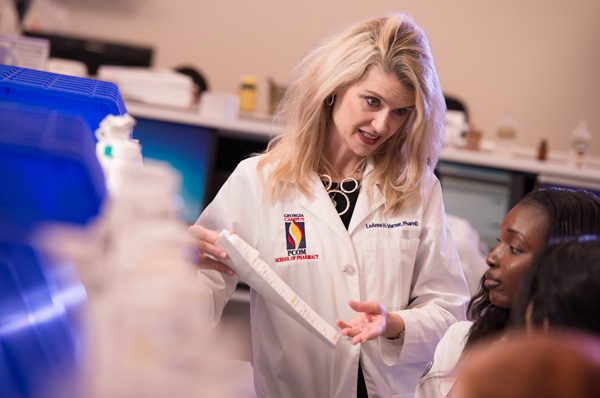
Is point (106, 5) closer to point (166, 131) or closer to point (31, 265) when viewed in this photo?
point (166, 131)

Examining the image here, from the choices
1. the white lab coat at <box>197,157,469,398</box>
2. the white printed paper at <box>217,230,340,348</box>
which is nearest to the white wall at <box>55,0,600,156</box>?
the white lab coat at <box>197,157,469,398</box>

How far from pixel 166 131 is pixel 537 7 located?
11.6ft

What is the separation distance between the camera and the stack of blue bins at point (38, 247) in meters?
0.53

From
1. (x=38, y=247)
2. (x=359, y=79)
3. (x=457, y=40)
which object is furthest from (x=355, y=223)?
(x=457, y=40)

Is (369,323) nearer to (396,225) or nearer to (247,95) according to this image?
(396,225)

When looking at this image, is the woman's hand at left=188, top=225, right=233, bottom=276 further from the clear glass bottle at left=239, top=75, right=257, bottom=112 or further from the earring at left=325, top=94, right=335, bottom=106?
the clear glass bottle at left=239, top=75, right=257, bottom=112

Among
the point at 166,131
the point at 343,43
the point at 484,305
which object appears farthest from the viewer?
the point at 166,131

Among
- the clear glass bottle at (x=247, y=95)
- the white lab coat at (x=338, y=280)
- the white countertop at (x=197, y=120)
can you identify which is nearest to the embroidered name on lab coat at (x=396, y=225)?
the white lab coat at (x=338, y=280)

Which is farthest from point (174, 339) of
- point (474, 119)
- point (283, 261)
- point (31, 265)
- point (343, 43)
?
point (474, 119)

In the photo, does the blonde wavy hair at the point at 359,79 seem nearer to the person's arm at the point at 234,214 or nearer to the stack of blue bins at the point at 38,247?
the person's arm at the point at 234,214

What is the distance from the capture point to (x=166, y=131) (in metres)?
3.05

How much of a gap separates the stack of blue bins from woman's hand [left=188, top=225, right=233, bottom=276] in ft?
1.85

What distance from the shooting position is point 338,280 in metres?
1.43

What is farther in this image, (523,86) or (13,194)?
(523,86)
